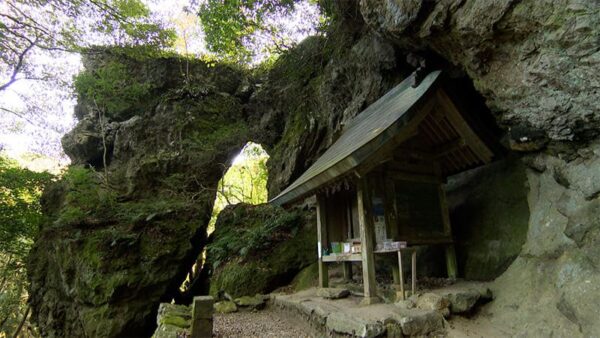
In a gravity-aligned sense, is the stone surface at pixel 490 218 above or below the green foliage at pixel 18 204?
below

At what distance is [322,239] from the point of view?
23.3 feet

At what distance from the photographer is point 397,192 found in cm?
575

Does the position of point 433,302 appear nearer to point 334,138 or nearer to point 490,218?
point 490,218

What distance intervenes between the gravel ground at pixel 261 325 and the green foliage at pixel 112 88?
37.5 ft

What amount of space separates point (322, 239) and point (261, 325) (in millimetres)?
2191

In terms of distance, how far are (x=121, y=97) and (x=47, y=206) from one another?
5564 millimetres

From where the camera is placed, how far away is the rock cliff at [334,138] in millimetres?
4281

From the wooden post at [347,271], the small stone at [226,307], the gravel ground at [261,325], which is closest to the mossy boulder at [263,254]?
the small stone at [226,307]

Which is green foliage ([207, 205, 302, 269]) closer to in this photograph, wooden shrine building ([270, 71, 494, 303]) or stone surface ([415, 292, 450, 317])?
wooden shrine building ([270, 71, 494, 303])

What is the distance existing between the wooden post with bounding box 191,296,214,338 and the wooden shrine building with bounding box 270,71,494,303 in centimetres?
258

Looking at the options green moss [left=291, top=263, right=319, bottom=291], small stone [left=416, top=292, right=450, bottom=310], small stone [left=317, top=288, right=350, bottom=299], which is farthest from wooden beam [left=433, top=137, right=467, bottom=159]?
green moss [left=291, top=263, right=319, bottom=291]

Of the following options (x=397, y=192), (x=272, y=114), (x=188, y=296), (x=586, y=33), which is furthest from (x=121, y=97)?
(x=586, y=33)

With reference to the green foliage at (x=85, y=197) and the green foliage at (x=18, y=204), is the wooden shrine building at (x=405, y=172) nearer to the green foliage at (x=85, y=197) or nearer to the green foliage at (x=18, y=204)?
the green foliage at (x=85, y=197)

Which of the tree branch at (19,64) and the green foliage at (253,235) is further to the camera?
the tree branch at (19,64)
